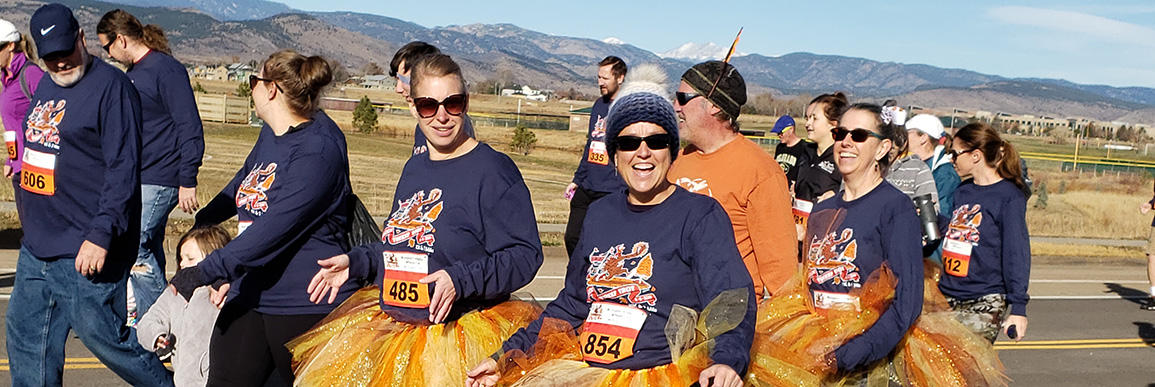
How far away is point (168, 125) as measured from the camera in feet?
22.0

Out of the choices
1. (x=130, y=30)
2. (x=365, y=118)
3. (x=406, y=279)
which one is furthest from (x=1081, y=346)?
(x=365, y=118)

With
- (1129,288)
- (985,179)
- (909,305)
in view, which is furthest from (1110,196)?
(909,305)

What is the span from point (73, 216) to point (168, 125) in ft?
6.98

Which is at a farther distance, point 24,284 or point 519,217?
point 24,284

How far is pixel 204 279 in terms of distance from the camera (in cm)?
404

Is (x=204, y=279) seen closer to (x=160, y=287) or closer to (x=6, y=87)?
(x=160, y=287)

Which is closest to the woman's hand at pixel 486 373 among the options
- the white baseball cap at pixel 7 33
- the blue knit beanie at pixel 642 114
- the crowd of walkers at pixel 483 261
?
the crowd of walkers at pixel 483 261

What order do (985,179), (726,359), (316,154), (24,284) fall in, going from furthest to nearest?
1. (985,179)
2. (24,284)
3. (316,154)
4. (726,359)

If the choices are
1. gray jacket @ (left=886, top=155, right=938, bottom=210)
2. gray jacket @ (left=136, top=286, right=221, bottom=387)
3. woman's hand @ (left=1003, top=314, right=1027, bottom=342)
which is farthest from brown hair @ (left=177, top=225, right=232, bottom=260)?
woman's hand @ (left=1003, top=314, right=1027, bottom=342)

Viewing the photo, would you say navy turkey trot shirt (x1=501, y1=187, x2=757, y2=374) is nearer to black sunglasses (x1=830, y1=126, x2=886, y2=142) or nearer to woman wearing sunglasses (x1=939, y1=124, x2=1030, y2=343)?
black sunglasses (x1=830, y1=126, x2=886, y2=142)

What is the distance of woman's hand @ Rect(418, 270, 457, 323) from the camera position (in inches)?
143

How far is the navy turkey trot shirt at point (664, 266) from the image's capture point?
3.03m

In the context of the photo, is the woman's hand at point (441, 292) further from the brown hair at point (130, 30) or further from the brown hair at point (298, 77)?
the brown hair at point (130, 30)

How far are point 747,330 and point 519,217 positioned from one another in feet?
3.77
